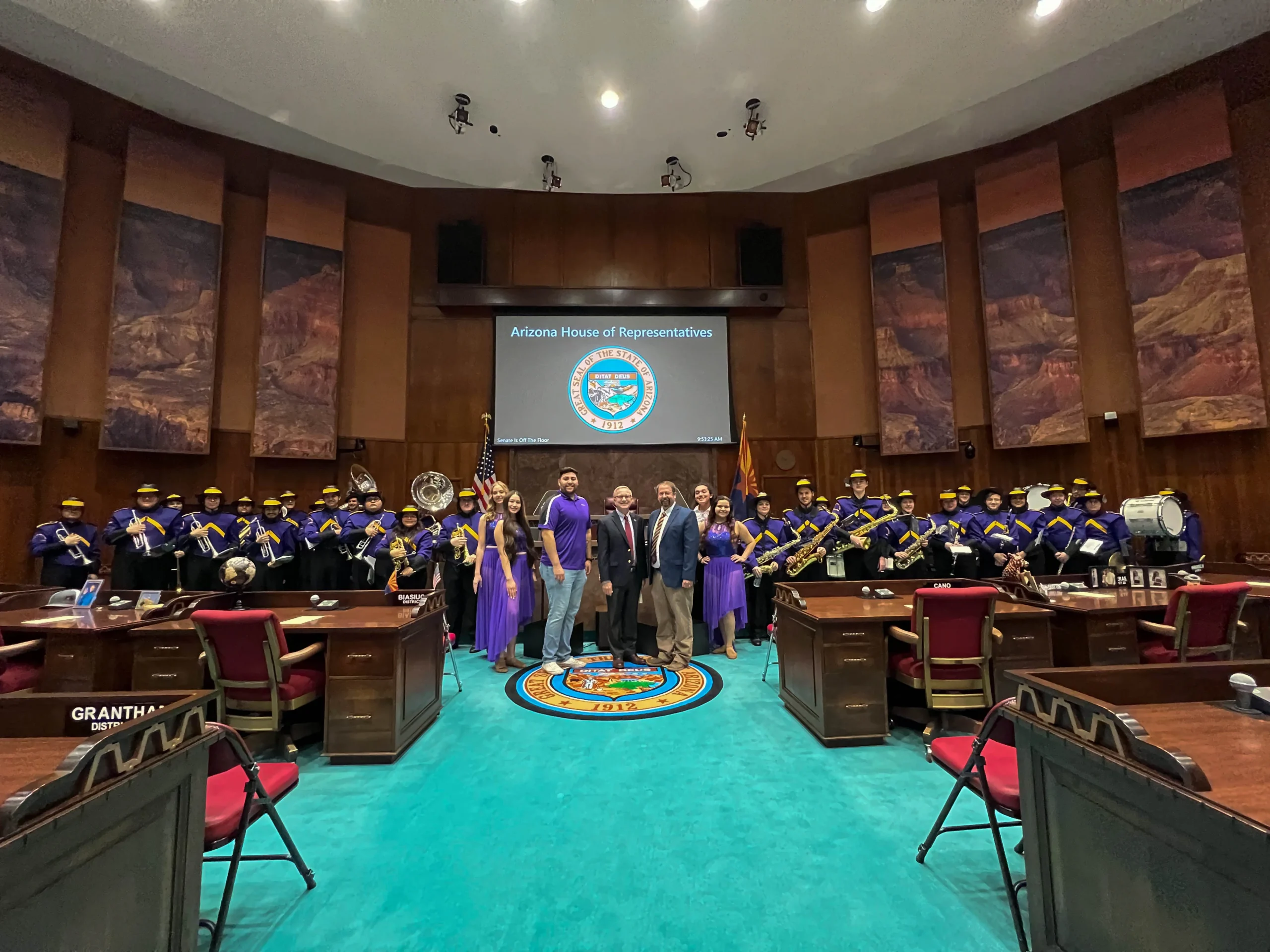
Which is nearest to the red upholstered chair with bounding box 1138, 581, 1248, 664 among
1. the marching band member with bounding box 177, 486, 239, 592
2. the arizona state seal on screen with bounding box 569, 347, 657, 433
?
the arizona state seal on screen with bounding box 569, 347, 657, 433

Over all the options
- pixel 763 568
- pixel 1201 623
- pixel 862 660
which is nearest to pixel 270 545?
pixel 763 568

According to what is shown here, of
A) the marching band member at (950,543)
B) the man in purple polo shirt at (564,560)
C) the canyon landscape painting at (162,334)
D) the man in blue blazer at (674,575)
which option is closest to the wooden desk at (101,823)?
the man in purple polo shirt at (564,560)

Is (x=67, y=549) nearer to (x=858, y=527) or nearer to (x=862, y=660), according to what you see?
(x=862, y=660)

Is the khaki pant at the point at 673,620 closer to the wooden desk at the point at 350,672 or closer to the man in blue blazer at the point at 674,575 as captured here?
the man in blue blazer at the point at 674,575

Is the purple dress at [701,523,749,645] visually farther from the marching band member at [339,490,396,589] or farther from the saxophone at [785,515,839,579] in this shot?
the marching band member at [339,490,396,589]

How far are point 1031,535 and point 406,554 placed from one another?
8331 millimetres

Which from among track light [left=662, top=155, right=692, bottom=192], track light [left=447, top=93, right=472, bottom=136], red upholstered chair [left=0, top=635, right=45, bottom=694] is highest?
track light [left=662, top=155, right=692, bottom=192]

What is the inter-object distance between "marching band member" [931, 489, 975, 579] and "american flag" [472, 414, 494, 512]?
610 cm

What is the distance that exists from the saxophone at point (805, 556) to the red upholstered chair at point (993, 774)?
13.6 feet

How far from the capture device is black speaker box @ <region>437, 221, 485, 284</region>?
1009cm

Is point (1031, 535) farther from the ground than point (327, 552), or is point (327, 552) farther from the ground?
point (1031, 535)

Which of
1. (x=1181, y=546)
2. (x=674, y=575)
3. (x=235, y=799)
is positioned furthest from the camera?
(x=1181, y=546)

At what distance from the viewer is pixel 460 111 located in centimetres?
800

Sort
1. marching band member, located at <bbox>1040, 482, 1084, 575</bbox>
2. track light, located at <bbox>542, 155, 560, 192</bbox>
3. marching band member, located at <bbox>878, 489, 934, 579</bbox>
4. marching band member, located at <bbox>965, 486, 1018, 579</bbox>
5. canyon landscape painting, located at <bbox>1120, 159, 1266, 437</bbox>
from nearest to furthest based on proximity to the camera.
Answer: marching band member, located at <bbox>1040, 482, 1084, 575</bbox>
marching band member, located at <bbox>878, 489, 934, 579</bbox>
marching band member, located at <bbox>965, 486, 1018, 579</bbox>
canyon landscape painting, located at <bbox>1120, 159, 1266, 437</bbox>
track light, located at <bbox>542, 155, 560, 192</bbox>
